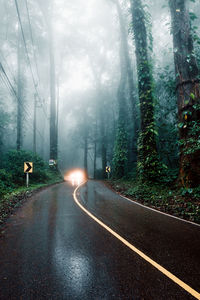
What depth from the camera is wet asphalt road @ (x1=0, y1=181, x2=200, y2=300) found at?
91.7 inches

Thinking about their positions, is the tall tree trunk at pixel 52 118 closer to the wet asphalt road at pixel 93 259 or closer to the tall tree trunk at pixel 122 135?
the tall tree trunk at pixel 122 135

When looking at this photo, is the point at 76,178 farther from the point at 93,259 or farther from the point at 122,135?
the point at 93,259

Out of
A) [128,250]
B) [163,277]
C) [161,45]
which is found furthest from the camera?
[161,45]

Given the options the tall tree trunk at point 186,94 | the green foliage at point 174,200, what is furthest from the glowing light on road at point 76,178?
the tall tree trunk at point 186,94

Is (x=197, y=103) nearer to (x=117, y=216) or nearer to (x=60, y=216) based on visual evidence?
(x=117, y=216)

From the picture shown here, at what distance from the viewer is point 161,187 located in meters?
9.82

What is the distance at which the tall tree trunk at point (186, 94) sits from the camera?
7.52 meters

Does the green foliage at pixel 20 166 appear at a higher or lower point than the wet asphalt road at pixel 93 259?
higher

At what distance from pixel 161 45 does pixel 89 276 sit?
23.6 meters

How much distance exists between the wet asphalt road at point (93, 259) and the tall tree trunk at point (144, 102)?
18.5 ft

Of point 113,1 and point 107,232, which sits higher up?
point 113,1

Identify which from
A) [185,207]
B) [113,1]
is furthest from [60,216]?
[113,1]

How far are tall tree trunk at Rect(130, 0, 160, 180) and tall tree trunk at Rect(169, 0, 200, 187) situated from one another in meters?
2.67

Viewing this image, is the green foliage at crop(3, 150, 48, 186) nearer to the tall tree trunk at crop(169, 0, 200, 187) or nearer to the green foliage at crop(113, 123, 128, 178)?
the green foliage at crop(113, 123, 128, 178)
